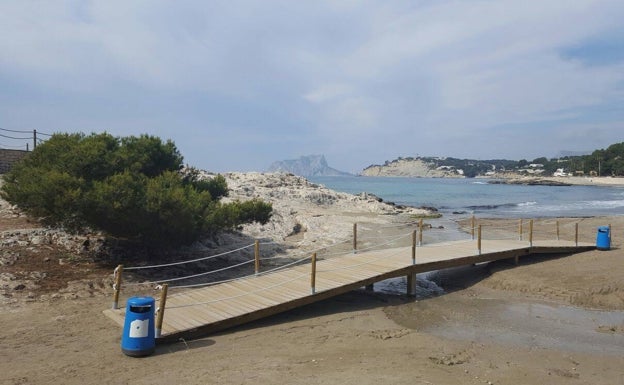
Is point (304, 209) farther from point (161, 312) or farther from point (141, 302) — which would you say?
point (141, 302)

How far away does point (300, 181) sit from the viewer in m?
47.2

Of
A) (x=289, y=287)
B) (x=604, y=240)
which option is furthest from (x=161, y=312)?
(x=604, y=240)

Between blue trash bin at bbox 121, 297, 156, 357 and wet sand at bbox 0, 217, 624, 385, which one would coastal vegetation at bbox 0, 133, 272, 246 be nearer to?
wet sand at bbox 0, 217, 624, 385

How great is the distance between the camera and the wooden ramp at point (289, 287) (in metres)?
9.05

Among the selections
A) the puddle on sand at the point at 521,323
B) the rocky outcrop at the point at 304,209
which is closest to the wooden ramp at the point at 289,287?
the puddle on sand at the point at 521,323

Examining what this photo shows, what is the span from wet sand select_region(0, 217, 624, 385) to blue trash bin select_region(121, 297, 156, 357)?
163 mm

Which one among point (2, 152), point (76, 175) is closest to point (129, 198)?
point (76, 175)

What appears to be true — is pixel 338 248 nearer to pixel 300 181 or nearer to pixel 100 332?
pixel 100 332

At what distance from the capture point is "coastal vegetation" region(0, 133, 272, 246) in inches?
442

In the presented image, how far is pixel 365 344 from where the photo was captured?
343 inches

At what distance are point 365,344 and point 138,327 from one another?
4206 millimetres

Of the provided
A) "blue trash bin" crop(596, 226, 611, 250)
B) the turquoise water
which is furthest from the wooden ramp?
the turquoise water

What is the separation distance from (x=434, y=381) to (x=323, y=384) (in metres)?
1.75

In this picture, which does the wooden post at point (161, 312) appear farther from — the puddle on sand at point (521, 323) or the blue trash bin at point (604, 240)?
the blue trash bin at point (604, 240)
